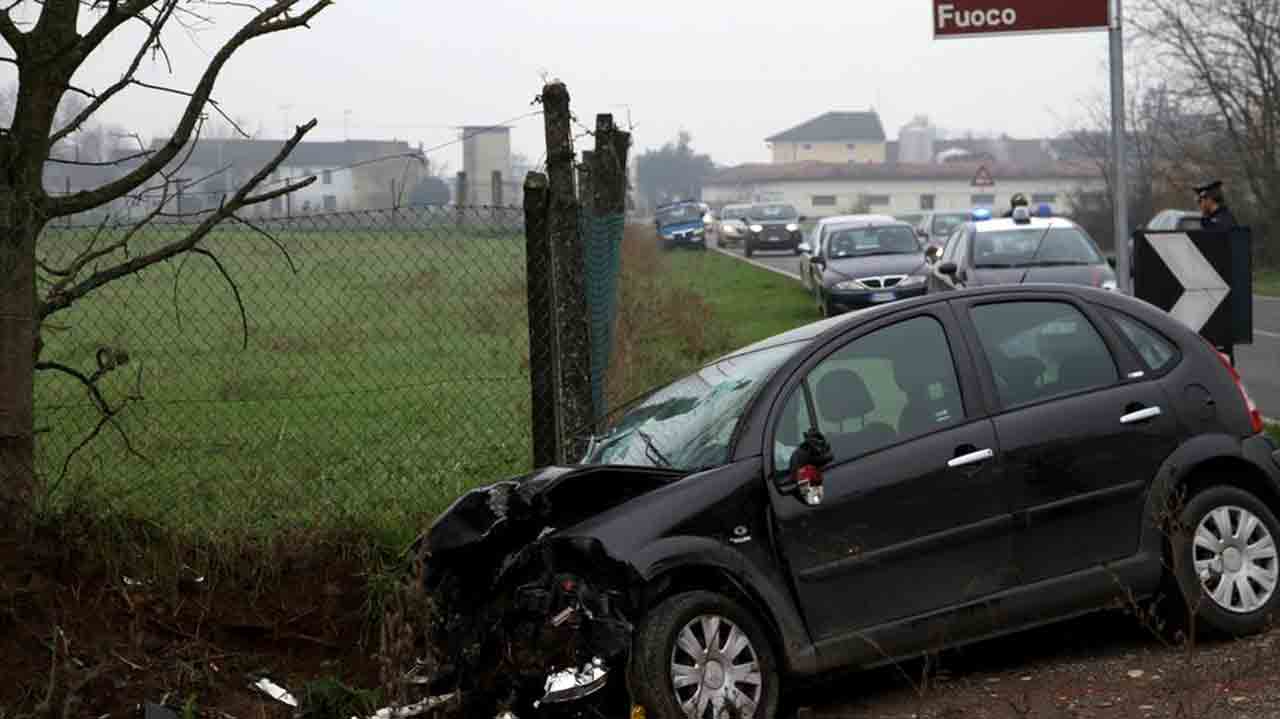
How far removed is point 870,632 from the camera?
6.35m

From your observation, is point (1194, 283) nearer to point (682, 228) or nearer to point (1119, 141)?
point (1119, 141)

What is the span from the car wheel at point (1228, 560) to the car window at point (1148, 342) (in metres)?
0.55

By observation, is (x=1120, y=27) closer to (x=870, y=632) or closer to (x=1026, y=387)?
(x=1026, y=387)

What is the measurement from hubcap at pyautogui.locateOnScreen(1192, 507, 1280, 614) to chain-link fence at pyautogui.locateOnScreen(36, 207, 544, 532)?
10.0ft

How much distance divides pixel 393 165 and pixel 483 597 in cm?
476

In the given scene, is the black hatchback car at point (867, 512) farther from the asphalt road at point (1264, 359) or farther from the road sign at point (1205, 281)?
the asphalt road at point (1264, 359)

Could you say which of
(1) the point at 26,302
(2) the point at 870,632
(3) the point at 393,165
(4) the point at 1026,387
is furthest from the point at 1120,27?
(1) the point at 26,302

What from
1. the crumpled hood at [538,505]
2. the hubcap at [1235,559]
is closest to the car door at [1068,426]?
the hubcap at [1235,559]

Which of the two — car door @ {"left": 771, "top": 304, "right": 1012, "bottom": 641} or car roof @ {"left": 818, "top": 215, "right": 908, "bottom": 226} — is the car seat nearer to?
car door @ {"left": 771, "top": 304, "right": 1012, "bottom": 641}

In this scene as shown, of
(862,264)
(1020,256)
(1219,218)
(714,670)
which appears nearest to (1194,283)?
(714,670)

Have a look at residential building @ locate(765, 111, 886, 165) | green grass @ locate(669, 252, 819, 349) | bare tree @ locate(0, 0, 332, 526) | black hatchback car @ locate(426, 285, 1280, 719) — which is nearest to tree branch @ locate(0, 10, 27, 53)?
bare tree @ locate(0, 0, 332, 526)

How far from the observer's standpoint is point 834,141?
544 feet

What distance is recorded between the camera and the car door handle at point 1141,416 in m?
6.94

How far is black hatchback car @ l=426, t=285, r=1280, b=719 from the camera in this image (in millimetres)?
5996
